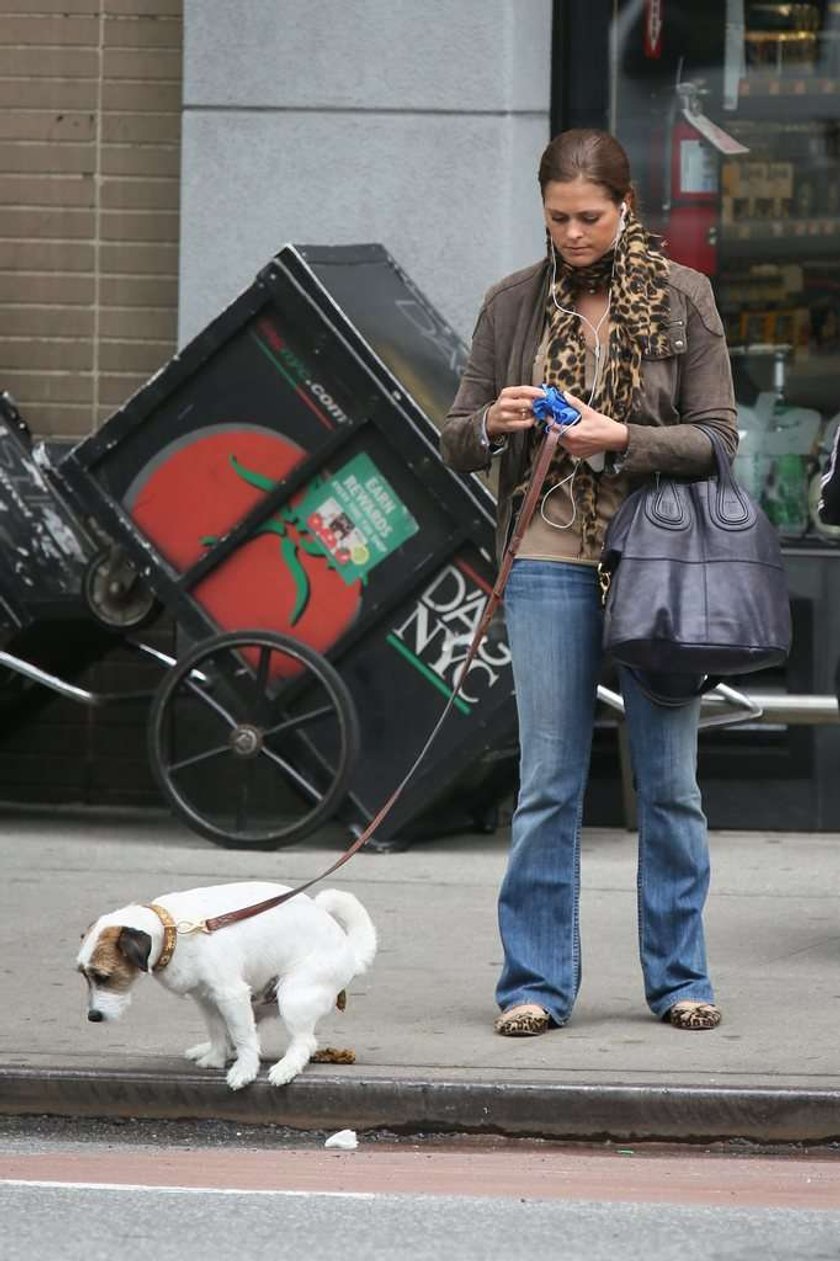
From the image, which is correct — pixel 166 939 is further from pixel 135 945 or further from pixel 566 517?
pixel 566 517

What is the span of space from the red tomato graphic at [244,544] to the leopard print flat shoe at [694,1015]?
→ 2.90 meters

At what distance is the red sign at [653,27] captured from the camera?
379 inches

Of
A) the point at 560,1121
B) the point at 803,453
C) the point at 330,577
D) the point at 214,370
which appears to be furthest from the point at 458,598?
the point at 560,1121

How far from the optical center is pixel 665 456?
5.59m

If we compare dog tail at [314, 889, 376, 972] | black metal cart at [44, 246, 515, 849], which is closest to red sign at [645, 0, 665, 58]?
black metal cart at [44, 246, 515, 849]

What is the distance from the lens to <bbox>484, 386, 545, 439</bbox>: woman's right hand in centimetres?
550

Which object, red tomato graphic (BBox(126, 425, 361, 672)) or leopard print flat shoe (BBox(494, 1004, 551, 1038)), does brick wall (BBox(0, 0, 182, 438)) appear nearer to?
red tomato graphic (BBox(126, 425, 361, 672))

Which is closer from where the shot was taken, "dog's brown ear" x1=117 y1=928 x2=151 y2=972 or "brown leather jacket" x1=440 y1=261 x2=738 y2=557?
"dog's brown ear" x1=117 y1=928 x2=151 y2=972

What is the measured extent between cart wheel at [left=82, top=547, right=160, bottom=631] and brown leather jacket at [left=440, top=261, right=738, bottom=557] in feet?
11.0

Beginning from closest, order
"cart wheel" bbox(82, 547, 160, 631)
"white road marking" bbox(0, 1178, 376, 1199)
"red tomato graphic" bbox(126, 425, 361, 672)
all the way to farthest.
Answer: "white road marking" bbox(0, 1178, 376, 1199) < "red tomato graphic" bbox(126, 425, 361, 672) < "cart wheel" bbox(82, 547, 160, 631)

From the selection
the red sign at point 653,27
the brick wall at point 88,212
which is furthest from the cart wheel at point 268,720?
the red sign at point 653,27

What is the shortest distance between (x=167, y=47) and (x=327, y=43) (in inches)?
28.4

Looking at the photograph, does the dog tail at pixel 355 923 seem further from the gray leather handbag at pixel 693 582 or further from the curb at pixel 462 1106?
the gray leather handbag at pixel 693 582

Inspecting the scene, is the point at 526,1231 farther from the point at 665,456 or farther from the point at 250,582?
the point at 250,582
